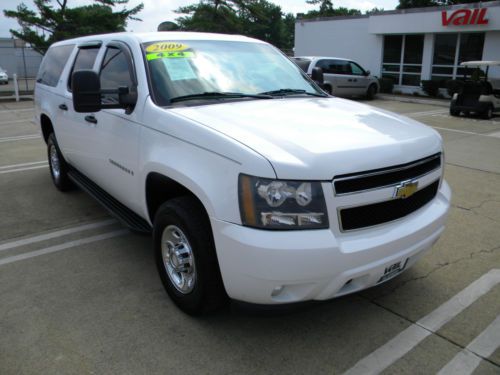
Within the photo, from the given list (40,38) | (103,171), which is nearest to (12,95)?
(40,38)

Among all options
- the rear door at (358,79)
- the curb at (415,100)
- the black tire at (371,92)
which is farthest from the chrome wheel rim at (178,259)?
the black tire at (371,92)

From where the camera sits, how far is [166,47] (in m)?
3.75

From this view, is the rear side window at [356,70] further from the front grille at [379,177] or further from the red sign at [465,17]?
the front grille at [379,177]

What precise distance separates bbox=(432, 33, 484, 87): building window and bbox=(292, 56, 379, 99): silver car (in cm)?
343

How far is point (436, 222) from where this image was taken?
10.0 feet

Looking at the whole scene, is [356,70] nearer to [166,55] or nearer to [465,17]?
[465,17]

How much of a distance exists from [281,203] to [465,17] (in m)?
20.1

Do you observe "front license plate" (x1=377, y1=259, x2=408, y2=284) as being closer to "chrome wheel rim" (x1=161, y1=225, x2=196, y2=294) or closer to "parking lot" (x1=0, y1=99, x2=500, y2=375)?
"parking lot" (x1=0, y1=99, x2=500, y2=375)

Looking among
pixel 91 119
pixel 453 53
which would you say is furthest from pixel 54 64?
pixel 453 53

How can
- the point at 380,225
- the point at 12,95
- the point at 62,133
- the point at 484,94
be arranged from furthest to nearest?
the point at 12,95, the point at 484,94, the point at 62,133, the point at 380,225

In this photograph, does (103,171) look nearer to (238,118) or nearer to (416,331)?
(238,118)

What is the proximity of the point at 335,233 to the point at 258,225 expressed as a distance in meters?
0.42

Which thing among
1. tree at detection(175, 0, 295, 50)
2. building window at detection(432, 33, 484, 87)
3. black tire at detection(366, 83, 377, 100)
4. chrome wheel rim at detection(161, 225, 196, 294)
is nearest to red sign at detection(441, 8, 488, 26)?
building window at detection(432, 33, 484, 87)

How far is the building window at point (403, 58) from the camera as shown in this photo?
2209 centimetres
